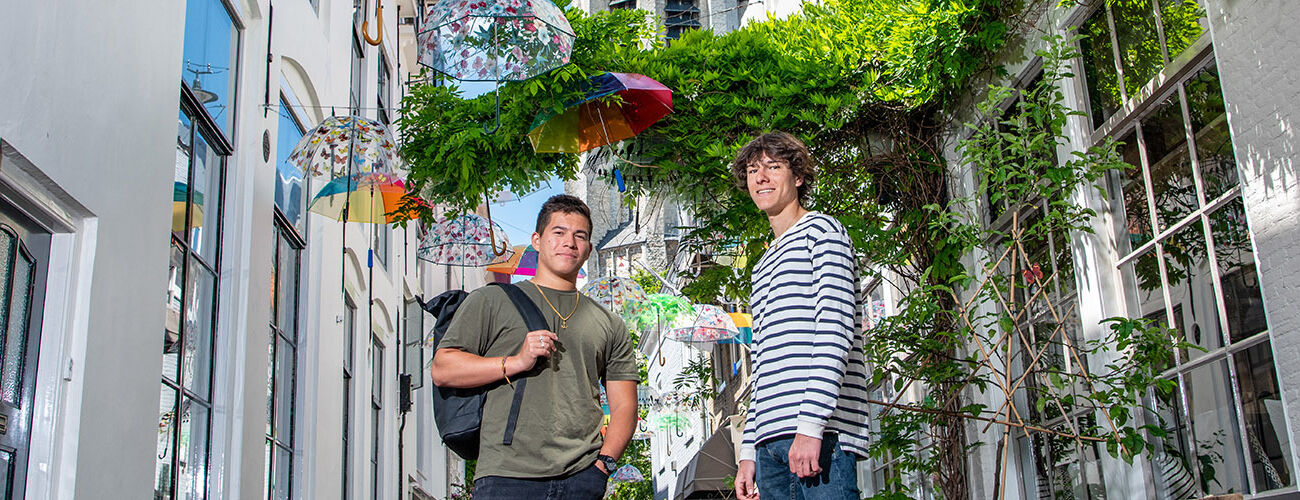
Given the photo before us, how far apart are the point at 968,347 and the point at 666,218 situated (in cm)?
3550

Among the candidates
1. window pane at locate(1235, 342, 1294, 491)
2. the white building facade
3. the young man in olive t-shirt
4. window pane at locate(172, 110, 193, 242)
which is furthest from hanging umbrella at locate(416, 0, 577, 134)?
window pane at locate(1235, 342, 1294, 491)

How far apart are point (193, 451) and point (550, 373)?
3.27 metres

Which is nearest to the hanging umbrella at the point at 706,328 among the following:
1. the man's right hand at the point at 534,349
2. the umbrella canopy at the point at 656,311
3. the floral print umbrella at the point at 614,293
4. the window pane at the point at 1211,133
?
the umbrella canopy at the point at 656,311

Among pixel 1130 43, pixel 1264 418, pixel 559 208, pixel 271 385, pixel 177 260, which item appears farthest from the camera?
pixel 271 385

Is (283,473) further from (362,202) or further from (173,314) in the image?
(173,314)

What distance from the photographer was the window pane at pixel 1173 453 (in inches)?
196

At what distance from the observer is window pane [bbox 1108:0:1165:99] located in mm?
5164

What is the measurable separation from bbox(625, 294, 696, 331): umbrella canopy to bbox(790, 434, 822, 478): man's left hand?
30.8 ft

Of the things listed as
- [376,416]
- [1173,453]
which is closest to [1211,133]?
[1173,453]

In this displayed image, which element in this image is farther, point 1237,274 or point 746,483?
point 1237,274

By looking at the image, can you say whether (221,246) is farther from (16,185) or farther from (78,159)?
(16,185)

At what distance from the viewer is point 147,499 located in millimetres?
4410

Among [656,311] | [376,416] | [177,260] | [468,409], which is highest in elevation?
[656,311]

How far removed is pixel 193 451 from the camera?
5.68 metres
